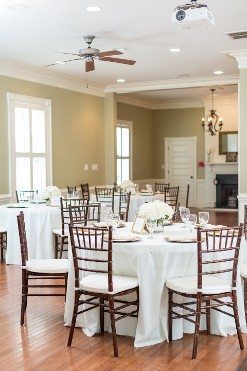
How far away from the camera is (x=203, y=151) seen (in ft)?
52.4

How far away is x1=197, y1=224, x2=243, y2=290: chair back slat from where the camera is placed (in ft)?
13.3

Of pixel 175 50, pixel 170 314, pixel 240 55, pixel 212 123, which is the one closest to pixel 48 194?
pixel 175 50

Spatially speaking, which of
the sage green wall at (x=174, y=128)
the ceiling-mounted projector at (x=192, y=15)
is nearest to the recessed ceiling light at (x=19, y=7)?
the ceiling-mounted projector at (x=192, y=15)

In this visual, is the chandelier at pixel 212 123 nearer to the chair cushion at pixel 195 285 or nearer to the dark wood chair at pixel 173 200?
the dark wood chair at pixel 173 200

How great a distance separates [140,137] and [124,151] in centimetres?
122

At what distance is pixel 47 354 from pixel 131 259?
998 mm

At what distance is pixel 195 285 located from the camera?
13.5 feet

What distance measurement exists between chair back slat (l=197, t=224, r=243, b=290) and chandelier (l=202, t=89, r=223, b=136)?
32.8 ft

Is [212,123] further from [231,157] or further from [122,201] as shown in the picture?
[122,201]

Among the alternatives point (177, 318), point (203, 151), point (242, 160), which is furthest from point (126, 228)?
point (203, 151)

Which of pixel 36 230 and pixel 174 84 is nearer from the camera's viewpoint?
pixel 36 230

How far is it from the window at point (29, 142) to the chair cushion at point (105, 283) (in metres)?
5.60

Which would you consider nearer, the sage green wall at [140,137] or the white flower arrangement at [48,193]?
the white flower arrangement at [48,193]

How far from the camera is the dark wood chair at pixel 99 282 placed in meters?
4.09
